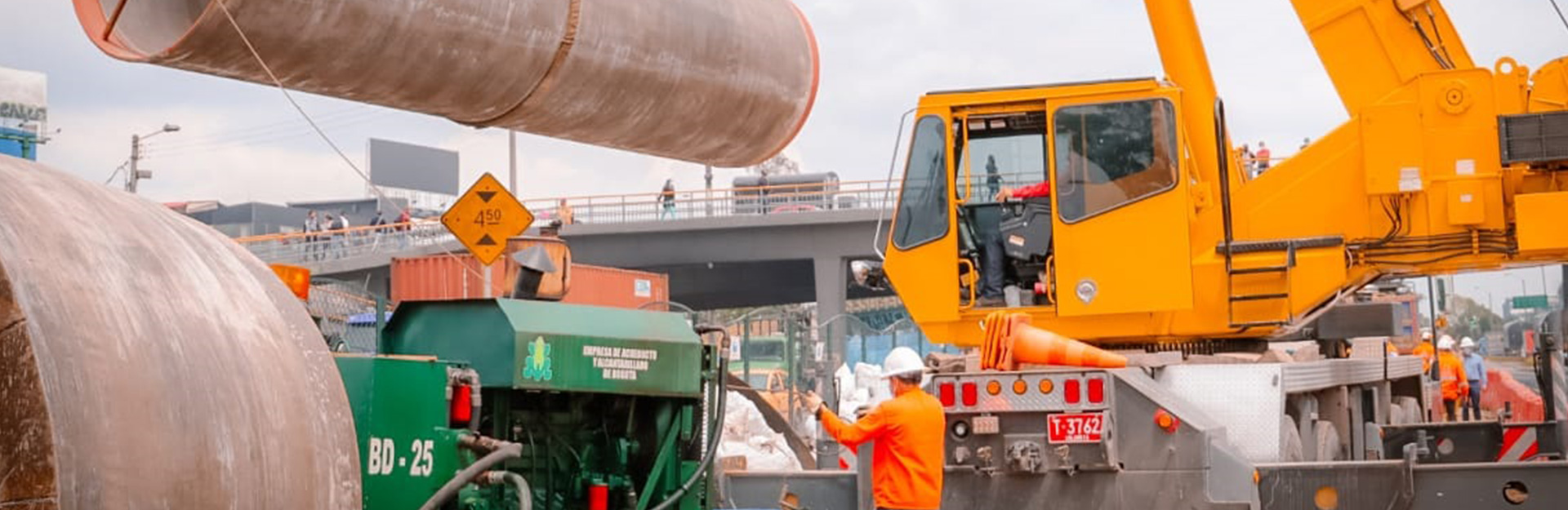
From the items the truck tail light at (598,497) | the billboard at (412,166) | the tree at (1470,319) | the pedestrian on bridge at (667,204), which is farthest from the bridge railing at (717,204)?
the billboard at (412,166)

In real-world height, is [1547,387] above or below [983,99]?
below

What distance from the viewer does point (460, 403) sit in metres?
6.98

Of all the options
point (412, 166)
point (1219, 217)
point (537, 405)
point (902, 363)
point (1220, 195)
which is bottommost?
point (537, 405)

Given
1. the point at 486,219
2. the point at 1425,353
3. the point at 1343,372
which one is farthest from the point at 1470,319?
the point at 486,219

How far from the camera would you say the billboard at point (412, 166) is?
112 metres

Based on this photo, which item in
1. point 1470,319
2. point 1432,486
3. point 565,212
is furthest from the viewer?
point 565,212

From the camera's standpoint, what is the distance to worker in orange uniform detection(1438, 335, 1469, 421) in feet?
73.6

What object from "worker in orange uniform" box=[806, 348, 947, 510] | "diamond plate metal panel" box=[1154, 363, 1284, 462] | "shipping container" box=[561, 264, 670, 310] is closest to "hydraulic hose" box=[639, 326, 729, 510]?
"worker in orange uniform" box=[806, 348, 947, 510]

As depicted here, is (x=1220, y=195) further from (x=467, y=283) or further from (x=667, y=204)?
(x=667, y=204)

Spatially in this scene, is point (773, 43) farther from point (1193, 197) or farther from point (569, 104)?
point (1193, 197)

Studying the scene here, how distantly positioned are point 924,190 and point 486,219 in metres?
6.24

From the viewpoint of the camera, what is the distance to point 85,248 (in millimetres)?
3045

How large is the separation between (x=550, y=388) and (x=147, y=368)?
4572 millimetres

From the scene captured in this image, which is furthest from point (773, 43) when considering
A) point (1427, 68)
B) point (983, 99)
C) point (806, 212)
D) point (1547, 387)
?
point (806, 212)
